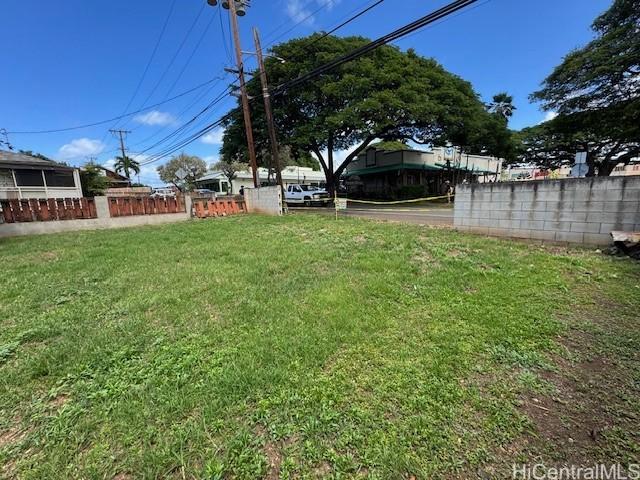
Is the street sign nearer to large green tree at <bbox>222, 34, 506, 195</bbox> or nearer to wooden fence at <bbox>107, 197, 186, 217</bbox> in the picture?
large green tree at <bbox>222, 34, 506, 195</bbox>

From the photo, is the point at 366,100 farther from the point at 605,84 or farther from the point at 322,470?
the point at 322,470

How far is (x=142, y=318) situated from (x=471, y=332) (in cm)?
334

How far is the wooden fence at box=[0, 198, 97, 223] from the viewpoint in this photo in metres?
9.39

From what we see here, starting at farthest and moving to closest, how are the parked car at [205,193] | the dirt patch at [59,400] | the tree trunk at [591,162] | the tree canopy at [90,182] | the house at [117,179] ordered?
the house at [117,179]
the tree trunk at [591,162]
the tree canopy at [90,182]
the parked car at [205,193]
the dirt patch at [59,400]

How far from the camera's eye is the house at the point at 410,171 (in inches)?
921

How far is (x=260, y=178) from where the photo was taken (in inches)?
1655

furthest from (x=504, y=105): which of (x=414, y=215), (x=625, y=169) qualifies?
(x=414, y=215)

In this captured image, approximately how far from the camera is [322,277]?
14.4 ft

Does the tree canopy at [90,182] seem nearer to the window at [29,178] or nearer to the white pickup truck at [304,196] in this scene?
the window at [29,178]

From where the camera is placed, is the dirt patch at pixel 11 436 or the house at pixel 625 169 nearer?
the dirt patch at pixel 11 436

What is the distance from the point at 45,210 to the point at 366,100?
15.0 meters

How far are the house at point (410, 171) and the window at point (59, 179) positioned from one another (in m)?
21.0

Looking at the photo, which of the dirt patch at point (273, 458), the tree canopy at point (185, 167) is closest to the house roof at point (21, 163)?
the dirt patch at point (273, 458)

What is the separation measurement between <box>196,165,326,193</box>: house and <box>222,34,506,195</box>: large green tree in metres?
19.4
